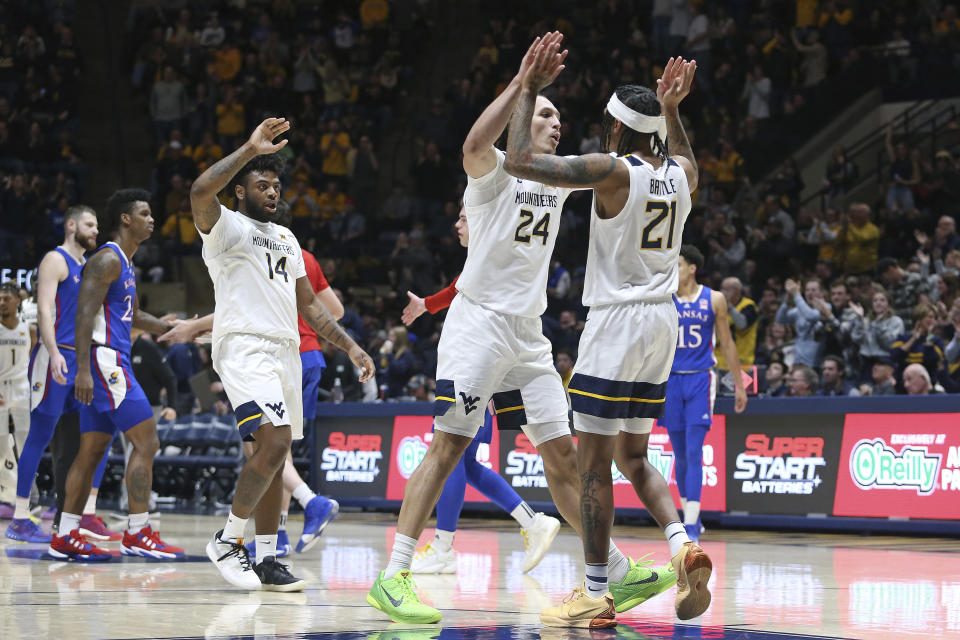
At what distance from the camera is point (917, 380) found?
11.2 metres

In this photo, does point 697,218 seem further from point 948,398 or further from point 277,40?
point 277,40

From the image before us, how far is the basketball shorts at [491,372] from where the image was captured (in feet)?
18.3

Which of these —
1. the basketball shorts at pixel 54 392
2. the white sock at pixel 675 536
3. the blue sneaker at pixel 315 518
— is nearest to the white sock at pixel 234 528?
the blue sneaker at pixel 315 518

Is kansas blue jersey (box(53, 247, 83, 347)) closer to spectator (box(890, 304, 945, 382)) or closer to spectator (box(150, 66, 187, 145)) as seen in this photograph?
spectator (box(890, 304, 945, 382))

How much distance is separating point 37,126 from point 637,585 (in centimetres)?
1897

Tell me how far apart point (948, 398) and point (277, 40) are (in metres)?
16.7

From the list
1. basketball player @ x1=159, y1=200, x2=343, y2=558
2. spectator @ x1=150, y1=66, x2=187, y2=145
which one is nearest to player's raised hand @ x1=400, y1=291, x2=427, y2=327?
basketball player @ x1=159, y1=200, x2=343, y2=558

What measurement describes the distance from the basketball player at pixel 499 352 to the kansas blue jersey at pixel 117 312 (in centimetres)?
313

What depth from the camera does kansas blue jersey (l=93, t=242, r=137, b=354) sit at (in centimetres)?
809

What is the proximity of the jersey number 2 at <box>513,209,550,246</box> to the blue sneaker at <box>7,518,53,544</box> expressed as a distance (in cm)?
533

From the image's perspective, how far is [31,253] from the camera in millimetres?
20125

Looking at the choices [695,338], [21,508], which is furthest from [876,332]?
[21,508]

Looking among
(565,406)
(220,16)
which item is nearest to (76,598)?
(565,406)

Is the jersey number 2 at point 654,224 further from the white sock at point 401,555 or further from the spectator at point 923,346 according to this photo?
the spectator at point 923,346
